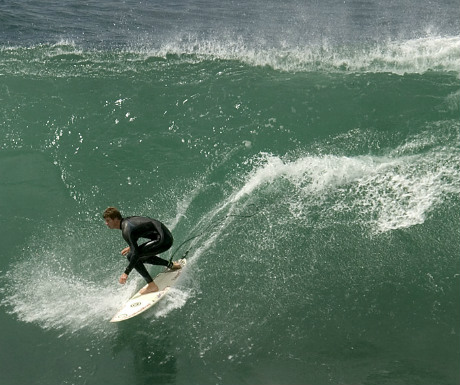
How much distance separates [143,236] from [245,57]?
384 inches

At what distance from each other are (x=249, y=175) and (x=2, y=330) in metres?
5.78

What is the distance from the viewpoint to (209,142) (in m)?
12.7

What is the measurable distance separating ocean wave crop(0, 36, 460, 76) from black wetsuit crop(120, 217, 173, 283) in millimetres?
8536

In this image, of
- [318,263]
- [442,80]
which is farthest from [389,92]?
[318,263]

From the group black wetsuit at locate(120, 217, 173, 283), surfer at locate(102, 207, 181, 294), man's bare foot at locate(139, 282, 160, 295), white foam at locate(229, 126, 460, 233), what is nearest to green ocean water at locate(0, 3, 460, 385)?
white foam at locate(229, 126, 460, 233)

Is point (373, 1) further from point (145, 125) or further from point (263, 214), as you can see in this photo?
point (263, 214)

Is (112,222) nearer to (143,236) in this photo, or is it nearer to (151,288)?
(143,236)

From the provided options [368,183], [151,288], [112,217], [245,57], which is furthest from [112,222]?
[245,57]

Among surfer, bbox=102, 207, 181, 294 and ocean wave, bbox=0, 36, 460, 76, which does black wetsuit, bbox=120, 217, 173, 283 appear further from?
ocean wave, bbox=0, 36, 460, 76

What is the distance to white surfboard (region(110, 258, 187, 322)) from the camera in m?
8.72

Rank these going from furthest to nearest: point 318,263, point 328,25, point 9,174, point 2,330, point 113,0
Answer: point 113,0, point 328,25, point 9,174, point 318,263, point 2,330

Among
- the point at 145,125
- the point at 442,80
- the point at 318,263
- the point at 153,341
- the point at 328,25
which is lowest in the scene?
the point at 153,341

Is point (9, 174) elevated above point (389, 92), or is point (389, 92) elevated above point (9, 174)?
point (389, 92)

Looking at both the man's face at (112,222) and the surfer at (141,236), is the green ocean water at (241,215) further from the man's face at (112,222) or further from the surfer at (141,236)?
the man's face at (112,222)
